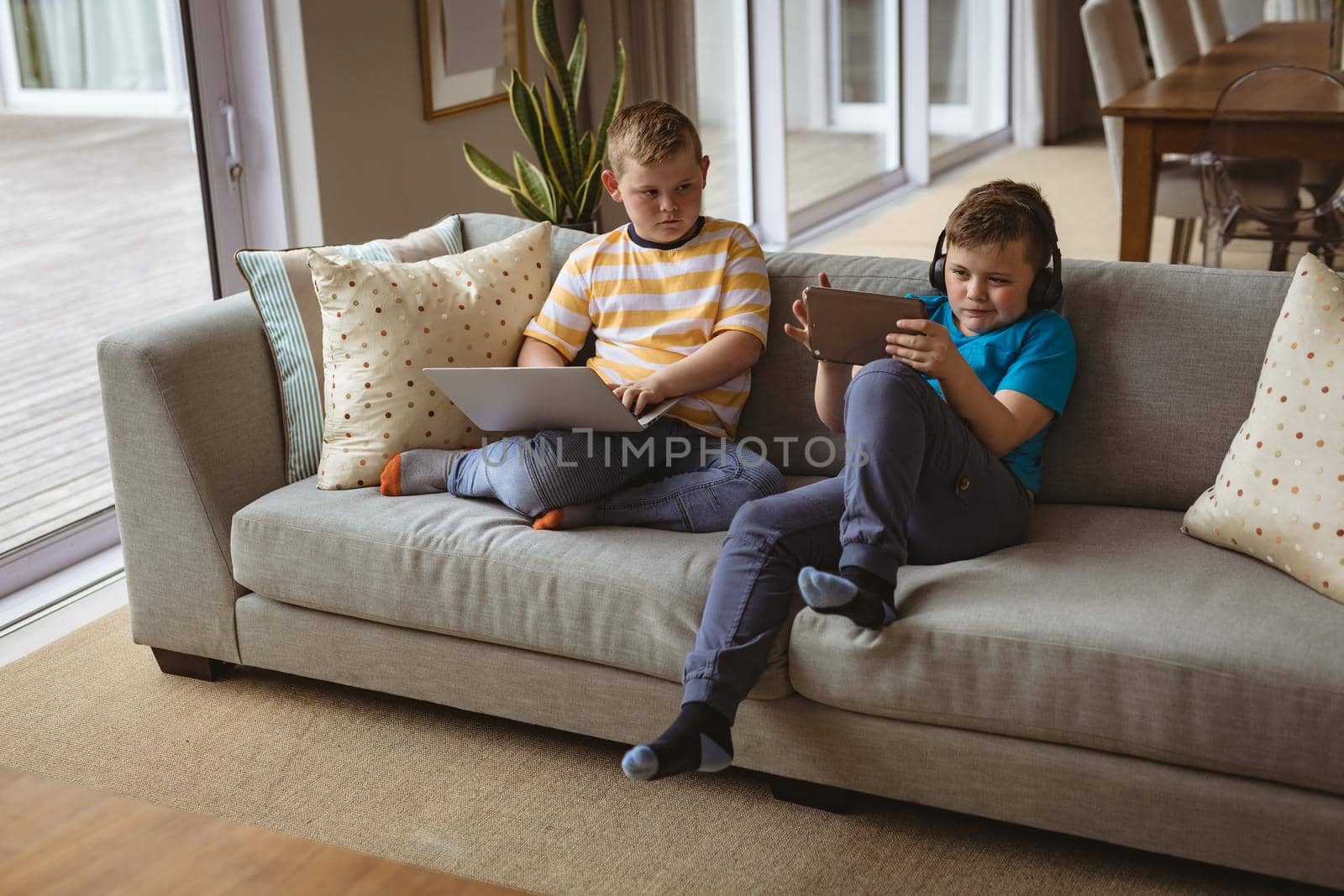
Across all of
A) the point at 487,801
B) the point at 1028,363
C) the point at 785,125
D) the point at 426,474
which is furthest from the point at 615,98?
the point at 785,125

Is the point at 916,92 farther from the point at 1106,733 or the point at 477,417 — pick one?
the point at 1106,733

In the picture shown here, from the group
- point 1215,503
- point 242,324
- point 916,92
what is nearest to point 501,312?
point 242,324

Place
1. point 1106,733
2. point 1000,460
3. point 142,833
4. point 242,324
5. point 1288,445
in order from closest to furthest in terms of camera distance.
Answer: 1. point 142,833
2. point 1106,733
3. point 1288,445
4. point 1000,460
5. point 242,324

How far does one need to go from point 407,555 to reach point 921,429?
0.85 m

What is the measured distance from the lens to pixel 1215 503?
1982mm

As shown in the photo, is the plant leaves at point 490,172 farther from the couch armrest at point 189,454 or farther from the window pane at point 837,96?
the window pane at point 837,96

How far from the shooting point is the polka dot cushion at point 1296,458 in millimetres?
1831

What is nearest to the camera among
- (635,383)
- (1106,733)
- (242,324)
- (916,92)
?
(1106,733)

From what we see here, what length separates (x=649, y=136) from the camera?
2275 millimetres

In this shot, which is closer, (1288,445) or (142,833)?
(142,833)

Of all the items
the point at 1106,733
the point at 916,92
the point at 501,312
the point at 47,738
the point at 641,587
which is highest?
the point at 916,92

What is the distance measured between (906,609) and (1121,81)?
10.5 feet

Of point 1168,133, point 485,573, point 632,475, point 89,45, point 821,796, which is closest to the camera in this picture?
point 821,796

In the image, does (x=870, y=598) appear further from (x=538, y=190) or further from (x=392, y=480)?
(x=538, y=190)
